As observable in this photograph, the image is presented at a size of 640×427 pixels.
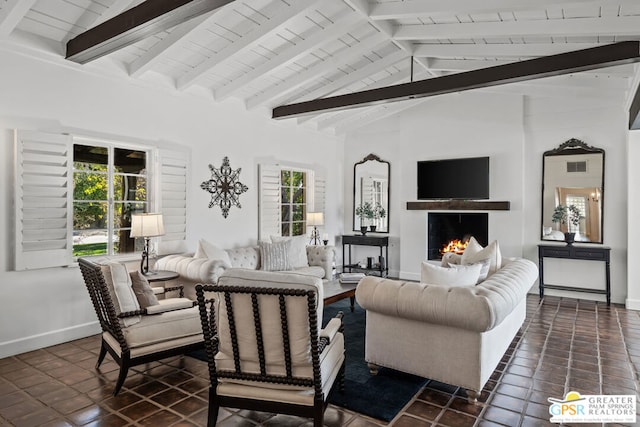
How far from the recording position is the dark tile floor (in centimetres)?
267

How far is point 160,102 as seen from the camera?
16.3ft

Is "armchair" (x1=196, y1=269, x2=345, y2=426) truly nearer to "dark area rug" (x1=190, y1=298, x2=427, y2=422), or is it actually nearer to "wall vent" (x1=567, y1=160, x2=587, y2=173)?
"dark area rug" (x1=190, y1=298, x2=427, y2=422)

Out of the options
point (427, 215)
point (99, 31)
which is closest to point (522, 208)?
point (427, 215)

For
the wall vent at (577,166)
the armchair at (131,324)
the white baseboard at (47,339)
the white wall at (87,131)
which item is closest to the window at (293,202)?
the white wall at (87,131)

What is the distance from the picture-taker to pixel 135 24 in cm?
309

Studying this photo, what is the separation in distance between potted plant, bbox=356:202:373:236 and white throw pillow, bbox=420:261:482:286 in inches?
185

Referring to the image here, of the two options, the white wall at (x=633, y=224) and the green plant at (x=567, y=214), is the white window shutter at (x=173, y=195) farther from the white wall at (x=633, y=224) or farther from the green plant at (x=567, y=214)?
the white wall at (x=633, y=224)

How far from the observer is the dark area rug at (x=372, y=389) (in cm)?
281

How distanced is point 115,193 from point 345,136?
4.96m

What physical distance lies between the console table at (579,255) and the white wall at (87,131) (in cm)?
443

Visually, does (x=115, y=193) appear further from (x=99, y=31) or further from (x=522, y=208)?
(x=522, y=208)

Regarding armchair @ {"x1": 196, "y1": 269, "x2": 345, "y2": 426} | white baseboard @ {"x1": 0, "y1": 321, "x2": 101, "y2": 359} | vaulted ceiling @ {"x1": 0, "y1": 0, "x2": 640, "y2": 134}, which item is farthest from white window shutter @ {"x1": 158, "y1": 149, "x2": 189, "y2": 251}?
armchair @ {"x1": 196, "y1": 269, "x2": 345, "y2": 426}

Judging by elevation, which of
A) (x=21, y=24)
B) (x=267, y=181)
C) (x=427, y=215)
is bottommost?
(x=427, y=215)

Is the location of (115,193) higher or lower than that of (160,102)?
lower
